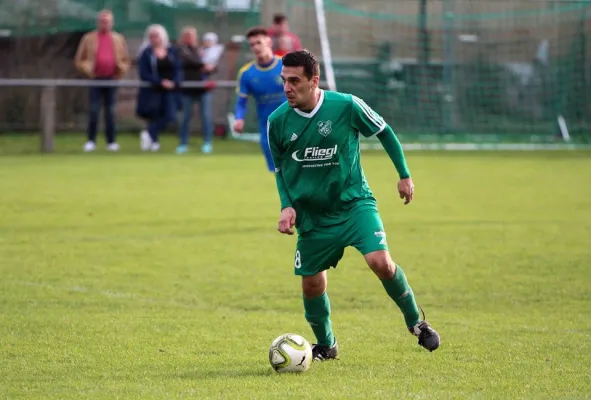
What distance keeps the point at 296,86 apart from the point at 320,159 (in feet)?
1.38

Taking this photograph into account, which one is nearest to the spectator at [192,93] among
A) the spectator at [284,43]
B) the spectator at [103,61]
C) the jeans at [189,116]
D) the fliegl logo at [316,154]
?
the jeans at [189,116]

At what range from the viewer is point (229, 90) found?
936 inches

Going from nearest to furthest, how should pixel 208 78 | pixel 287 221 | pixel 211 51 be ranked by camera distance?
pixel 287 221 < pixel 211 51 < pixel 208 78

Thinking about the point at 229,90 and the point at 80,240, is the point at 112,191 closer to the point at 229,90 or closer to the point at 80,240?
the point at 80,240

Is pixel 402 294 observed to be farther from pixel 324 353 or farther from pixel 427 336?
pixel 324 353

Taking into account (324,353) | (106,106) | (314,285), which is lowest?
(106,106)

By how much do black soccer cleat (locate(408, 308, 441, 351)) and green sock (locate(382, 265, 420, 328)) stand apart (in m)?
0.04

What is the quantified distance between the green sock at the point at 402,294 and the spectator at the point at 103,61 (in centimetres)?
1466

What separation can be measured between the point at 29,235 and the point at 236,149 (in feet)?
36.0

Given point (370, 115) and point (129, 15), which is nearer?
point (370, 115)

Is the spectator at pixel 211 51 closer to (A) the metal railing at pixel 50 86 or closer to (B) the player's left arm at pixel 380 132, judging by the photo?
(A) the metal railing at pixel 50 86

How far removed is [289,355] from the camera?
5.71m

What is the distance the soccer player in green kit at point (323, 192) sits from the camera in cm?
607

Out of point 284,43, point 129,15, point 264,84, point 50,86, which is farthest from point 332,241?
point 129,15
